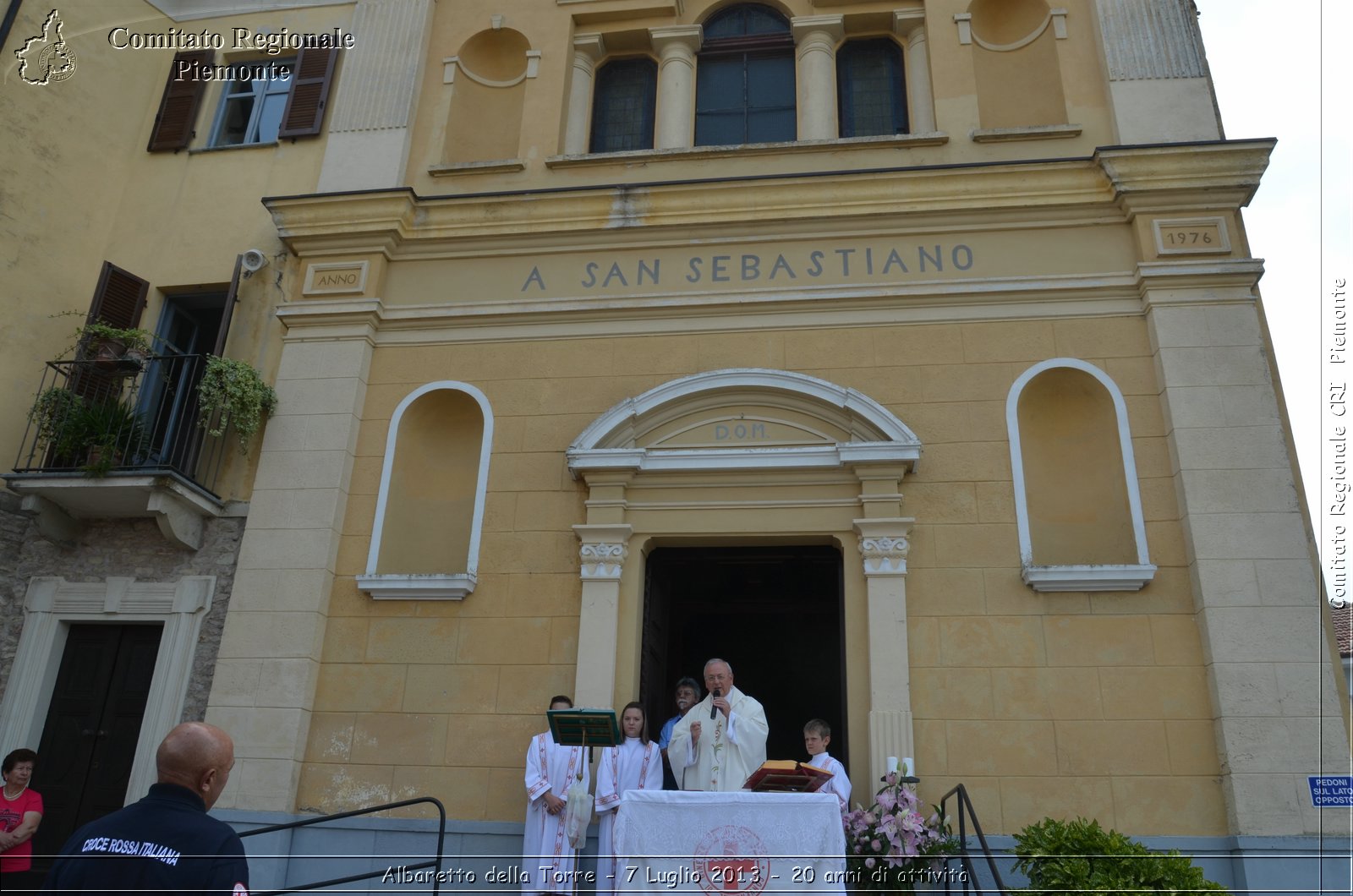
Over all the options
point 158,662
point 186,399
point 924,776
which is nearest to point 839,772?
point 924,776

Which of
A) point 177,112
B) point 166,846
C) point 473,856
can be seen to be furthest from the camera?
point 177,112

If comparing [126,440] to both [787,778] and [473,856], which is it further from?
[787,778]

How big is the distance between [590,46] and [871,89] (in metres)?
3.35

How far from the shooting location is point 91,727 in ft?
30.6

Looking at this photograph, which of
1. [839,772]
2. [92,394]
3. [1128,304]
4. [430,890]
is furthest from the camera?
[92,394]

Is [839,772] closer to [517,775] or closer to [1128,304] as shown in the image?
[517,775]

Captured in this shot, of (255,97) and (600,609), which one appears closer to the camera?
(600,609)

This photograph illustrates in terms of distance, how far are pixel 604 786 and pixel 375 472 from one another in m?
3.90

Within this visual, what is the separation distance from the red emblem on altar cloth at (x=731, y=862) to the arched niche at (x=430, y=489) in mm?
3795

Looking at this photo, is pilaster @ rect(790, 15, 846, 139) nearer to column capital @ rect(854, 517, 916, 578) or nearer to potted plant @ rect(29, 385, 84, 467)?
column capital @ rect(854, 517, 916, 578)

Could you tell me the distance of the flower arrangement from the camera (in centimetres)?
691

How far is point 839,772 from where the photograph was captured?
289 inches

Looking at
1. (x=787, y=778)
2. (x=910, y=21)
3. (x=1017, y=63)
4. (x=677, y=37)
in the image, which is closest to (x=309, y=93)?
(x=677, y=37)

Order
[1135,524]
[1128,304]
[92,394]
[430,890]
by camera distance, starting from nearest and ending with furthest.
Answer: [430,890] < [1135,524] < [1128,304] < [92,394]
